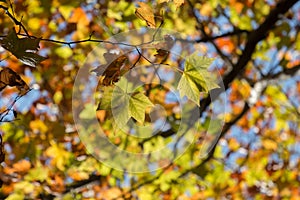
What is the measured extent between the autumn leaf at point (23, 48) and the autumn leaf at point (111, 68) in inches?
12.4

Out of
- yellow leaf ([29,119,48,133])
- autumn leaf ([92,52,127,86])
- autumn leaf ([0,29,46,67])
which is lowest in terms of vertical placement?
autumn leaf ([92,52,127,86])

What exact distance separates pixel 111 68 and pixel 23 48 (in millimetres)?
401

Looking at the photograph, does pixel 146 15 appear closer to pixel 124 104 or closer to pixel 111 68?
pixel 111 68

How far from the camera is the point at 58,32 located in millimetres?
5469

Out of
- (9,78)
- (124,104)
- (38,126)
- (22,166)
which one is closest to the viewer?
(9,78)

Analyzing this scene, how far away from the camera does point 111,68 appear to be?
1823mm

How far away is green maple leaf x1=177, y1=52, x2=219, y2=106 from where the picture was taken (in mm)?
1739

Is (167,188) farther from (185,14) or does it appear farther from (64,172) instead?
(185,14)

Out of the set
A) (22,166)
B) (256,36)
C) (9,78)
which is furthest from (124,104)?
(22,166)

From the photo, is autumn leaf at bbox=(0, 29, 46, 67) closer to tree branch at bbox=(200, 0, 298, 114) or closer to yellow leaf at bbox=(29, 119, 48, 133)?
tree branch at bbox=(200, 0, 298, 114)

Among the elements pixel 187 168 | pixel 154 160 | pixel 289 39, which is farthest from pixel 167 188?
pixel 289 39

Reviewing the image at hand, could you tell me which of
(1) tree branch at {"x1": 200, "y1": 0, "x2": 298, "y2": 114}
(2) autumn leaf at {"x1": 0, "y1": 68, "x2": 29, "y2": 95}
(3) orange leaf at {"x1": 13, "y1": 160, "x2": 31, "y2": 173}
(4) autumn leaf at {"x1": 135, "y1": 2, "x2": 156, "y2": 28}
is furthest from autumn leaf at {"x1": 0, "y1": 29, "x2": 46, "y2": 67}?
(3) orange leaf at {"x1": 13, "y1": 160, "x2": 31, "y2": 173}

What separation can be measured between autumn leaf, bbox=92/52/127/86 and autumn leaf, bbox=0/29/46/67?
315 millimetres

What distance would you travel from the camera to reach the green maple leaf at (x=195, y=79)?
174 cm
